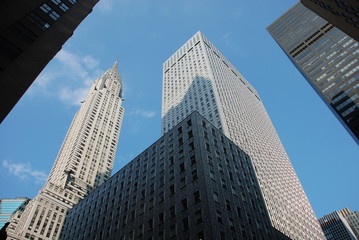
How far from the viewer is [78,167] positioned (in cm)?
13788

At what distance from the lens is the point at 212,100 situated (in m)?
120

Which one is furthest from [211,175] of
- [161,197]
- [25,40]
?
[25,40]

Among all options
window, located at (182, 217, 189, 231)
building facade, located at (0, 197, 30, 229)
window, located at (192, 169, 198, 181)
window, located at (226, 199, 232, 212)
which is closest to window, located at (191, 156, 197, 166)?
→ window, located at (192, 169, 198, 181)

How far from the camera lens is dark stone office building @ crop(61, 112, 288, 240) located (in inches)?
1661

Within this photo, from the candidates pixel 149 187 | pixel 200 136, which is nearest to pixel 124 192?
pixel 149 187

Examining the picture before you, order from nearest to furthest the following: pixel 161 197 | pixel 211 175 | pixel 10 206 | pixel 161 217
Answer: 1. pixel 161 217
2. pixel 211 175
3. pixel 161 197
4. pixel 10 206

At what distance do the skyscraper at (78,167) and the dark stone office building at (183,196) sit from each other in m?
47.4

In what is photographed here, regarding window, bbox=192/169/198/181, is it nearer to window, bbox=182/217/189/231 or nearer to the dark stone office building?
the dark stone office building

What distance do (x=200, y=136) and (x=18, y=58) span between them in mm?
33268

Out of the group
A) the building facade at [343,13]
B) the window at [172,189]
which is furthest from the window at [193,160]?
the building facade at [343,13]

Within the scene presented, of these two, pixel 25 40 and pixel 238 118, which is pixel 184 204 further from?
pixel 238 118

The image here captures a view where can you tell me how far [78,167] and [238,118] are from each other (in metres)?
77.9

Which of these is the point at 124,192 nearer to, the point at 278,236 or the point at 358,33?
the point at 278,236

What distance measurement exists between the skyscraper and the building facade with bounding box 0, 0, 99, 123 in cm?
8849
